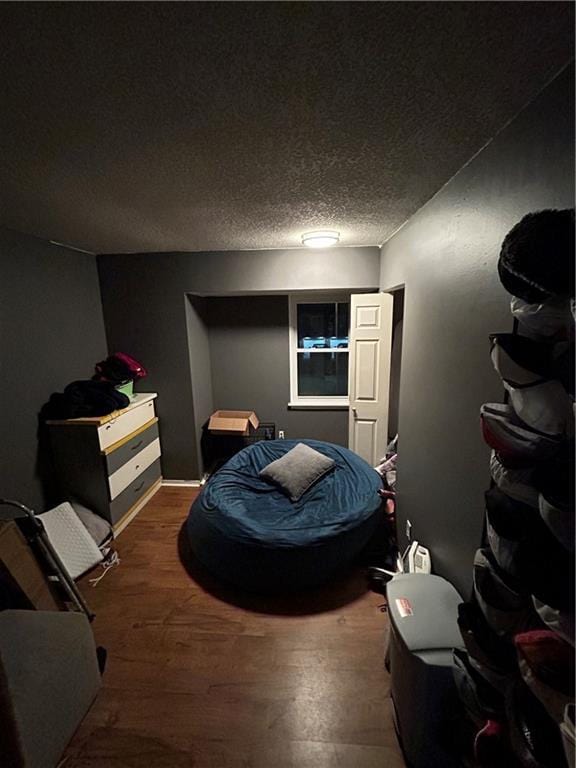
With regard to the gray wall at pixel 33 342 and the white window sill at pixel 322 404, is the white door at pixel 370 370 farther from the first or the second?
the gray wall at pixel 33 342

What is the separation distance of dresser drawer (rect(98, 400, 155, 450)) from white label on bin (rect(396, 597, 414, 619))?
91.4 inches

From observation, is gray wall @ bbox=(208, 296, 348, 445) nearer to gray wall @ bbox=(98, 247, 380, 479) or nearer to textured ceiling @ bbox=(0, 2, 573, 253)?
gray wall @ bbox=(98, 247, 380, 479)

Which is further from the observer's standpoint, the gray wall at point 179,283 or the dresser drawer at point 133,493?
the gray wall at point 179,283

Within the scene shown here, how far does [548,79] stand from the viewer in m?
0.81

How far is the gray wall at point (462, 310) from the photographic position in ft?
2.83

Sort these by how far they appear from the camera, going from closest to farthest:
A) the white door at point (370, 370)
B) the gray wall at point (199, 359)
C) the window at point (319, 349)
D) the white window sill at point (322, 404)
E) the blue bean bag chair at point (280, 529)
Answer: the blue bean bag chair at point (280, 529) → the white door at point (370, 370) → the gray wall at point (199, 359) → the window at point (319, 349) → the white window sill at point (322, 404)

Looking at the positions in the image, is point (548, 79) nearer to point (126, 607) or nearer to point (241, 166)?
point (241, 166)

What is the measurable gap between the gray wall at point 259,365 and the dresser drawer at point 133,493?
3.59 feet

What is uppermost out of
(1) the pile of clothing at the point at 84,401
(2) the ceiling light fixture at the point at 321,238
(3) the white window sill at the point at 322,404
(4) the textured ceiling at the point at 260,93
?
(2) the ceiling light fixture at the point at 321,238

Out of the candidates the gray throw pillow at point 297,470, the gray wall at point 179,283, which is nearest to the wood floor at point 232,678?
the gray throw pillow at point 297,470

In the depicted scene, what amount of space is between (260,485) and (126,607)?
3.87 ft

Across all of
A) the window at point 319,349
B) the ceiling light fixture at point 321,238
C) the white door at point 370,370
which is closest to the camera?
the ceiling light fixture at point 321,238

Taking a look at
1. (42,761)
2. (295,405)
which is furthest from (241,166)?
(295,405)

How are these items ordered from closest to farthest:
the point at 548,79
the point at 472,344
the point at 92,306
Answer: the point at 548,79
the point at 472,344
the point at 92,306
